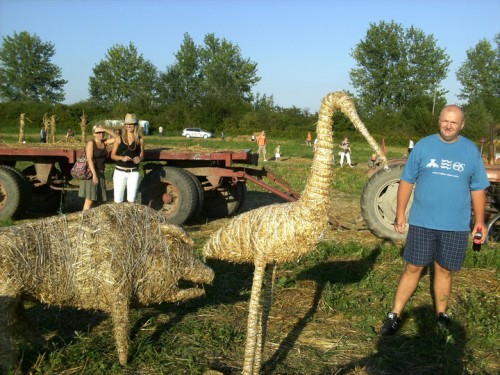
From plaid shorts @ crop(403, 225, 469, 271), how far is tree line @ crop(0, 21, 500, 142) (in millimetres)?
44474

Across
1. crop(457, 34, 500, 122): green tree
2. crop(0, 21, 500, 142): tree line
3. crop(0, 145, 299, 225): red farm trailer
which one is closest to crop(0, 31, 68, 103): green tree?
crop(0, 21, 500, 142): tree line

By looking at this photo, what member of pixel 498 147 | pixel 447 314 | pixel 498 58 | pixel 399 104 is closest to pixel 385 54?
pixel 399 104

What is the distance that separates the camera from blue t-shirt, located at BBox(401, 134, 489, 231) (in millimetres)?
4277

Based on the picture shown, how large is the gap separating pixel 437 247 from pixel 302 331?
4.59 ft

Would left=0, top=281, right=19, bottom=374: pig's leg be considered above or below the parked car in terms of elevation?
below

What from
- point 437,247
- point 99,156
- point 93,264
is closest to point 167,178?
point 99,156

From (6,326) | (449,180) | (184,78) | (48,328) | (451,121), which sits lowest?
(48,328)

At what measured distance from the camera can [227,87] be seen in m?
81.4

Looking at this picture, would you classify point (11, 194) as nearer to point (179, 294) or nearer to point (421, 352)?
point (179, 294)

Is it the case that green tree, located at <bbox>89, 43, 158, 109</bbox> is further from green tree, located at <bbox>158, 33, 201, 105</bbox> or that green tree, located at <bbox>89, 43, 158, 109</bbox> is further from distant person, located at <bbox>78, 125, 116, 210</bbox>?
distant person, located at <bbox>78, 125, 116, 210</bbox>

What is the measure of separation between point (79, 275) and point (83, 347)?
0.71 meters

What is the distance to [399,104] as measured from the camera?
69.9 metres

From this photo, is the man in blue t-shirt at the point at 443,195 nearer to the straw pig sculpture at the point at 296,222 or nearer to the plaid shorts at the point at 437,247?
the plaid shorts at the point at 437,247

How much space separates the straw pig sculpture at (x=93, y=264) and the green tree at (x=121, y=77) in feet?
254
